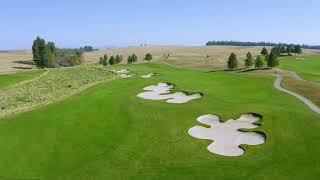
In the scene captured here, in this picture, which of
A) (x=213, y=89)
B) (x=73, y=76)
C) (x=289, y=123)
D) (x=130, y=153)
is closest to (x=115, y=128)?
(x=130, y=153)

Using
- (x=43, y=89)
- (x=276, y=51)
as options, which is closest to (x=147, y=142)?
(x=43, y=89)

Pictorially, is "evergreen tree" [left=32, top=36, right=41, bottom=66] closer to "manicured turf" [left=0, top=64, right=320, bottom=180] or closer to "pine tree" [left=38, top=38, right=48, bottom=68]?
"pine tree" [left=38, top=38, right=48, bottom=68]

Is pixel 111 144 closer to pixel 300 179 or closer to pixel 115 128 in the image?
pixel 115 128

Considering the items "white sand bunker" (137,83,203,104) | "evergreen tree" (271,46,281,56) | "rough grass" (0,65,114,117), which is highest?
"evergreen tree" (271,46,281,56)

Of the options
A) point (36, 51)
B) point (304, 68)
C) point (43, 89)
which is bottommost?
point (304, 68)

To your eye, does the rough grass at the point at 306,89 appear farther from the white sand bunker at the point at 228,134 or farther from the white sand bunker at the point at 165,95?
the white sand bunker at the point at 165,95

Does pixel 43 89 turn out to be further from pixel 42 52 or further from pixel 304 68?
pixel 304 68

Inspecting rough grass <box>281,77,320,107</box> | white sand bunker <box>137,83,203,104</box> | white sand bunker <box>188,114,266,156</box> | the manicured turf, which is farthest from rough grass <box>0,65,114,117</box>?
rough grass <box>281,77,320,107</box>
